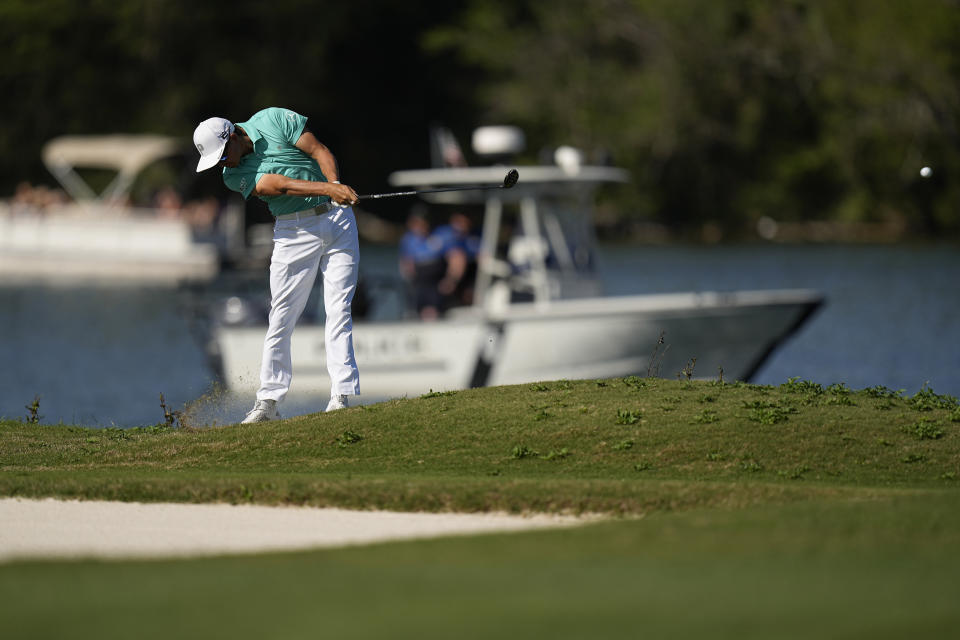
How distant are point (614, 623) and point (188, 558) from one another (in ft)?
8.23

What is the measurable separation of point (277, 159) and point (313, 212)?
0.44m

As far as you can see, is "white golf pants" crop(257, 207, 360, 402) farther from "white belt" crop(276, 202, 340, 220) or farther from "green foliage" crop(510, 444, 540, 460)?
"green foliage" crop(510, 444, 540, 460)

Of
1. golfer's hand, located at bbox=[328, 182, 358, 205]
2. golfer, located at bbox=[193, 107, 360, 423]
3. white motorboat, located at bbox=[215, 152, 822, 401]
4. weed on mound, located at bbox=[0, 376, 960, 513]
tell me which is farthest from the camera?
white motorboat, located at bbox=[215, 152, 822, 401]

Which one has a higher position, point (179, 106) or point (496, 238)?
point (179, 106)

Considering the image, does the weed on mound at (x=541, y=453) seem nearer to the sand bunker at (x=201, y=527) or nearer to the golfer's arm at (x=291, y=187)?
the sand bunker at (x=201, y=527)

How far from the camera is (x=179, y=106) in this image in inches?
2648

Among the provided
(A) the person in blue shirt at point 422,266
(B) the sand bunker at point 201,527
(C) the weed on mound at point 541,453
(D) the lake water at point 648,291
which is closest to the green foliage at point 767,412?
(C) the weed on mound at point 541,453

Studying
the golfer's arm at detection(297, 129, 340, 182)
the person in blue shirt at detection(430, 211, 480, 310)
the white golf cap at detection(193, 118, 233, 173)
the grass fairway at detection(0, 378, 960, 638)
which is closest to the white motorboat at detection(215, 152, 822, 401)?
the person in blue shirt at detection(430, 211, 480, 310)

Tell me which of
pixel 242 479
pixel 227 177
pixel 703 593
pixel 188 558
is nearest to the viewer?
pixel 703 593

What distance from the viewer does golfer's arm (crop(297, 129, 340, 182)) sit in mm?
10953

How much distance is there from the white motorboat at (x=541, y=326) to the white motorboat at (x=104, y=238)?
30.2 m

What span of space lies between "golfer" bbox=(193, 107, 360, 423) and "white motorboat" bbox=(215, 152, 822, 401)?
929 centimetres

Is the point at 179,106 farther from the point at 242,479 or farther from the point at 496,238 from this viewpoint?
the point at 242,479

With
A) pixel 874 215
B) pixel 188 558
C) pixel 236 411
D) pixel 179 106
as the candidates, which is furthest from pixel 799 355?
pixel 179 106
